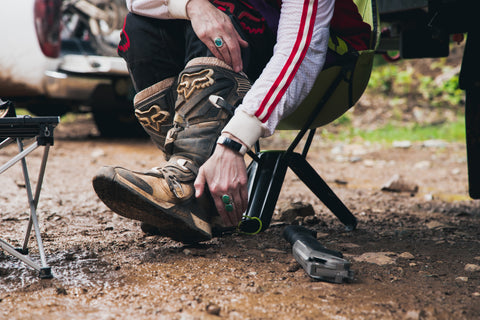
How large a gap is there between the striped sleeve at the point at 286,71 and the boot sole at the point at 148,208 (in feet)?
0.86

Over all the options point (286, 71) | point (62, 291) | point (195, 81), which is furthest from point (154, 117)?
point (62, 291)

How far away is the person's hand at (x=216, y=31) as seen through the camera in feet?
4.84

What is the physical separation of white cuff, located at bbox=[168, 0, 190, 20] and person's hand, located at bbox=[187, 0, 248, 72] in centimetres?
1

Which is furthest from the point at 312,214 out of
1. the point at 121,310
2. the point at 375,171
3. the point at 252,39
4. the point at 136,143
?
the point at 136,143

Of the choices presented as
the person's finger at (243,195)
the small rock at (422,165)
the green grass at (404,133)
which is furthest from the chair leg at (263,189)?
the green grass at (404,133)

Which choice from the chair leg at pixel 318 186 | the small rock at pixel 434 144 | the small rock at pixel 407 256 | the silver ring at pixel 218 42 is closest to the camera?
the silver ring at pixel 218 42

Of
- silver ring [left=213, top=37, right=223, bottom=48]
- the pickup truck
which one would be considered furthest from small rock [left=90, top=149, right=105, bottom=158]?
silver ring [left=213, top=37, right=223, bottom=48]

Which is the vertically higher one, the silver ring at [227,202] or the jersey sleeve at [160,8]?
the jersey sleeve at [160,8]

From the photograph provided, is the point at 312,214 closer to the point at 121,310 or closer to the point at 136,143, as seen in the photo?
the point at 121,310

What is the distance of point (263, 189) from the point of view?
170cm

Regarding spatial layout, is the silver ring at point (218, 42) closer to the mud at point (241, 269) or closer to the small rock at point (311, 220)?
the mud at point (241, 269)

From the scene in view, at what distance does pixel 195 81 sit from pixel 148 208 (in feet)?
1.29

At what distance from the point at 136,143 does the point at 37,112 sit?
42.8 inches

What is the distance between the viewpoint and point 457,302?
48.9 inches
